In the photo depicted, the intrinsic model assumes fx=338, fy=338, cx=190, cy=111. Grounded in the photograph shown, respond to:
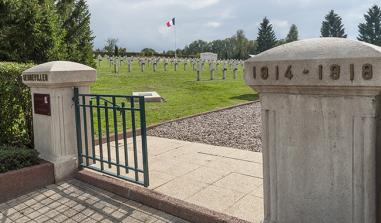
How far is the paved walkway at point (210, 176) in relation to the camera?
151 inches

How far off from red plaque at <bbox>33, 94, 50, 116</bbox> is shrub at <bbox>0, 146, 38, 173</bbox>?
2.08ft

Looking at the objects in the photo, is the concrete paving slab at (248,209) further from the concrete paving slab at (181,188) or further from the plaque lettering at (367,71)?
the plaque lettering at (367,71)

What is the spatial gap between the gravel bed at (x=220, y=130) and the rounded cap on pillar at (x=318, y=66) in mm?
3748

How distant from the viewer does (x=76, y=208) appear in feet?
13.6

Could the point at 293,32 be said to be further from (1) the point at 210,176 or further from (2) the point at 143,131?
(2) the point at 143,131

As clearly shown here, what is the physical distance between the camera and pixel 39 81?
198 inches

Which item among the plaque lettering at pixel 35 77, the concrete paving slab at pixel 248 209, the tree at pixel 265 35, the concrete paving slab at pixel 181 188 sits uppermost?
the tree at pixel 265 35

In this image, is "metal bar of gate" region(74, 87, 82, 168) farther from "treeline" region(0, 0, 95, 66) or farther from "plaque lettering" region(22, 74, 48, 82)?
"treeline" region(0, 0, 95, 66)

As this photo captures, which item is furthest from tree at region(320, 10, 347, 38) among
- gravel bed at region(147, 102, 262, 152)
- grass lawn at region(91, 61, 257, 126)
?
gravel bed at region(147, 102, 262, 152)

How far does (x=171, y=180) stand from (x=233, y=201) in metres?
1.06

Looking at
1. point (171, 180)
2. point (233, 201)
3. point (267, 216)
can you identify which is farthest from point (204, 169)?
point (267, 216)

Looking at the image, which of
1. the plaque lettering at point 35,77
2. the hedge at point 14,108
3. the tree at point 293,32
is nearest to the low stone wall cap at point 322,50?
the plaque lettering at point 35,77

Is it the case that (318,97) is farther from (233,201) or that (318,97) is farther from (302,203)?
(233,201)

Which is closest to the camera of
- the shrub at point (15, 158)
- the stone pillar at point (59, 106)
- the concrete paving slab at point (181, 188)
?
the concrete paving slab at point (181, 188)
